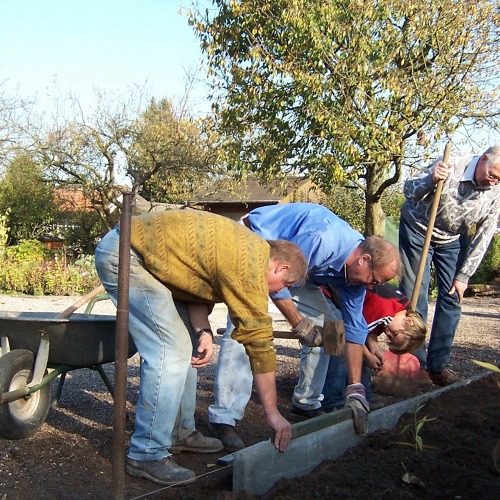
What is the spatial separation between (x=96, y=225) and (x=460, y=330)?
14349 mm

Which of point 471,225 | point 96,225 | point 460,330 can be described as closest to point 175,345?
point 471,225

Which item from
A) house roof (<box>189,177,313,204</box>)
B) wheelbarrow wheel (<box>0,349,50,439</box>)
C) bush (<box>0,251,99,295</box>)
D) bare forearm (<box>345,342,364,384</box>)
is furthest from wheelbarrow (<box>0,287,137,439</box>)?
house roof (<box>189,177,313,204</box>)

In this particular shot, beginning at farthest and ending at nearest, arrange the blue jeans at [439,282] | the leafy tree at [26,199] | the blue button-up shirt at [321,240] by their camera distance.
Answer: the leafy tree at [26,199] → the blue jeans at [439,282] → the blue button-up shirt at [321,240]

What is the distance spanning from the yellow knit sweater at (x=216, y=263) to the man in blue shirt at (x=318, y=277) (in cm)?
53

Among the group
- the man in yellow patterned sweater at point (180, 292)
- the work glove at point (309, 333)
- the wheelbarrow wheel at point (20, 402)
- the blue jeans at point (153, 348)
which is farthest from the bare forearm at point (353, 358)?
A: the wheelbarrow wheel at point (20, 402)

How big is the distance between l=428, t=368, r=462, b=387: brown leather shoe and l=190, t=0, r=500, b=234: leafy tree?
8.48 metres

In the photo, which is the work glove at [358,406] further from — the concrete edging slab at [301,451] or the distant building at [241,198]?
the distant building at [241,198]

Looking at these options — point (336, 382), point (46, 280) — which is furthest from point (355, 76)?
point (336, 382)

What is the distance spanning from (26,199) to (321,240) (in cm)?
1822

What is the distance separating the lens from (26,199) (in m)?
20.2

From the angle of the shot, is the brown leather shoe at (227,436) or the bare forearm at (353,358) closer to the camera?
the brown leather shoe at (227,436)

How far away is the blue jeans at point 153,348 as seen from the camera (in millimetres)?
2990

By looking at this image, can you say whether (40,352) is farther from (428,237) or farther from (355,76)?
(355,76)

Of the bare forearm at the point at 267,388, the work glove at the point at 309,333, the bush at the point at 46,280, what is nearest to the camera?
the bare forearm at the point at 267,388
